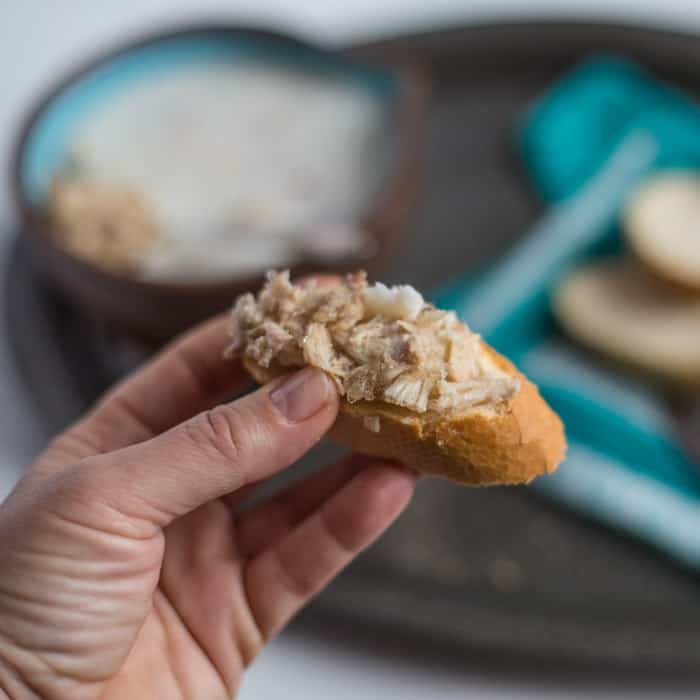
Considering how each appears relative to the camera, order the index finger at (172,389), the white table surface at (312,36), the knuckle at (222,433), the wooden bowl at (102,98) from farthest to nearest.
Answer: the wooden bowl at (102,98) < the white table surface at (312,36) < the index finger at (172,389) < the knuckle at (222,433)

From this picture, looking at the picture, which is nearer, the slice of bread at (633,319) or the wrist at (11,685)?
the wrist at (11,685)

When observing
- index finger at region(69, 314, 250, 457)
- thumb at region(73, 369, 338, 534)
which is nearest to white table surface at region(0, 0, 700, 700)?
index finger at region(69, 314, 250, 457)

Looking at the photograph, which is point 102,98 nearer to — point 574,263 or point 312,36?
point 312,36

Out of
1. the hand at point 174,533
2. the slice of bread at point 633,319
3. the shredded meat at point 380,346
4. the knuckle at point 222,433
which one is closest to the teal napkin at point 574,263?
the slice of bread at point 633,319

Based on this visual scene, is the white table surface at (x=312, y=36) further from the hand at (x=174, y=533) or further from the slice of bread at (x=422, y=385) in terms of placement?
the slice of bread at (x=422, y=385)

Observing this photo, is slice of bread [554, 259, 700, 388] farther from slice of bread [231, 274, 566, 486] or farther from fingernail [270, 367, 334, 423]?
fingernail [270, 367, 334, 423]

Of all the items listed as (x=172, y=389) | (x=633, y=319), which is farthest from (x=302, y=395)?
(x=633, y=319)

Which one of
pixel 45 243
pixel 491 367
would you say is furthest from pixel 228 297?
pixel 491 367

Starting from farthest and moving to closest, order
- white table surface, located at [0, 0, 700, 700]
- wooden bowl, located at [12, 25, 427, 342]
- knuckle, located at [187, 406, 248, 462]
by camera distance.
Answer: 1. wooden bowl, located at [12, 25, 427, 342]
2. white table surface, located at [0, 0, 700, 700]
3. knuckle, located at [187, 406, 248, 462]
